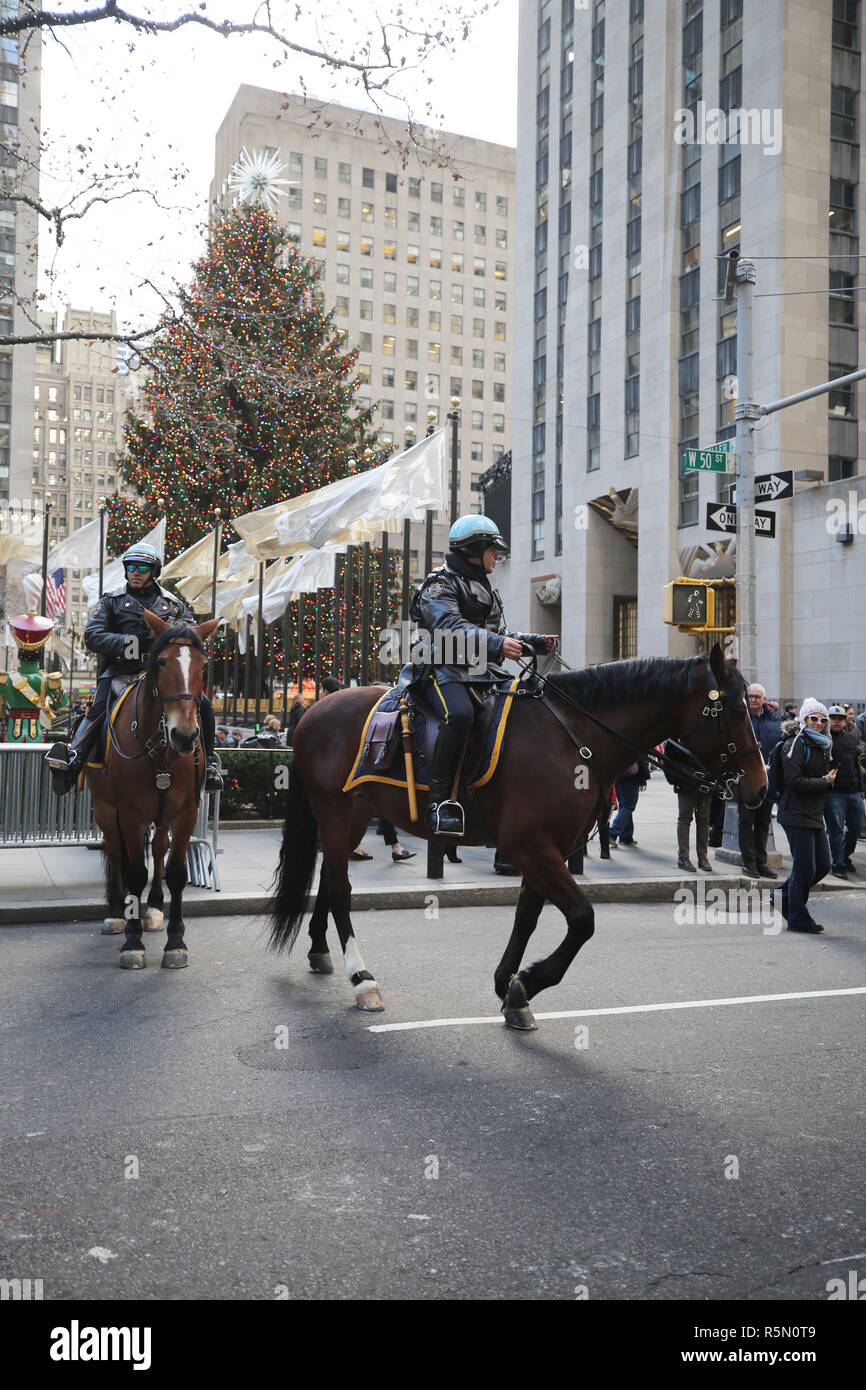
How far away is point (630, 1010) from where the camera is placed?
646cm

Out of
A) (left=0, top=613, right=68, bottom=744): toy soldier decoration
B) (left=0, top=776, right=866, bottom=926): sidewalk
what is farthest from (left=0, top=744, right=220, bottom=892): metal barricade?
(left=0, top=613, right=68, bottom=744): toy soldier decoration

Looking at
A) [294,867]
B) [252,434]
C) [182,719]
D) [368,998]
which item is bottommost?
[368,998]

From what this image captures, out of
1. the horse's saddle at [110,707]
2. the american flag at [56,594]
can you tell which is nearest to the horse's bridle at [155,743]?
the horse's saddle at [110,707]

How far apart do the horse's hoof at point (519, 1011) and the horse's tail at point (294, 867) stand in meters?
1.89

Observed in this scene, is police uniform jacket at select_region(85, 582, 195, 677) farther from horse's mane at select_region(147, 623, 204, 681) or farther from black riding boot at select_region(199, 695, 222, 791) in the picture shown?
horse's mane at select_region(147, 623, 204, 681)

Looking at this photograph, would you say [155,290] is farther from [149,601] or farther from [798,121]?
[798,121]

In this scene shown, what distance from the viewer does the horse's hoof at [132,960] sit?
7.37m

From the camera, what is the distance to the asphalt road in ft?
10.8

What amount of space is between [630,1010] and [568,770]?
62.5 inches

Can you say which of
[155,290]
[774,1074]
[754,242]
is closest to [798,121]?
[754,242]

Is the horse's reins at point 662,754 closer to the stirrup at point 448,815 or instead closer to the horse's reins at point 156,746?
the stirrup at point 448,815

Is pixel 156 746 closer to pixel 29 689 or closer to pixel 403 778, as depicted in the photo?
pixel 403 778

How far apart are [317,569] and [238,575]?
233 inches

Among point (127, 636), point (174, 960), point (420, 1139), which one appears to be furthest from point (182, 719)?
point (420, 1139)
